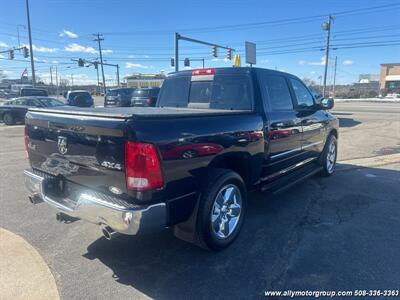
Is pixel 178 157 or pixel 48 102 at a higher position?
pixel 48 102

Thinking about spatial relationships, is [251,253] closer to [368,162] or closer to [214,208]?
[214,208]

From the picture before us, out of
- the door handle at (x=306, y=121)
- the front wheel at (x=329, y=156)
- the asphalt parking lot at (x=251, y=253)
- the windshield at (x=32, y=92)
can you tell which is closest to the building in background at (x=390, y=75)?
the windshield at (x=32, y=92)

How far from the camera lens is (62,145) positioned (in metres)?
3.03

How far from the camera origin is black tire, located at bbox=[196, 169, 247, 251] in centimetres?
305

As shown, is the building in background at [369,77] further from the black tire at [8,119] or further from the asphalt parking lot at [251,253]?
the asphalt parking lot at [251,253]

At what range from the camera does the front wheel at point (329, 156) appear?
6.00m

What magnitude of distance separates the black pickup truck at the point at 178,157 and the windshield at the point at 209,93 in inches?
0.6

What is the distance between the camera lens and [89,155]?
2.76 meters

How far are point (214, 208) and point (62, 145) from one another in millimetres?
1647

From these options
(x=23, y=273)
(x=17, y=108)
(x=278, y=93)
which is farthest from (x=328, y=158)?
(x=17, y=108)

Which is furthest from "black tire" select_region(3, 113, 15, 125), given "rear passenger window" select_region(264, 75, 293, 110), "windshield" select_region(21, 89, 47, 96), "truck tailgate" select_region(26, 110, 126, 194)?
"rear passenger window" select_region(264, 75, 293, 110)

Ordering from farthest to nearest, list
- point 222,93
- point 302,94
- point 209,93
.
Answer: point 302,94 < point 209,93 < point 222,93

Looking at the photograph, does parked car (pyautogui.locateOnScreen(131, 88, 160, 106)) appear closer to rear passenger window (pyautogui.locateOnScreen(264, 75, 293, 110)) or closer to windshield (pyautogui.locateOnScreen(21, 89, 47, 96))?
windshield (pyautogui.locateOnScreen(21, 89, 47, 96))

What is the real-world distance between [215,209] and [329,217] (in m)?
1.91
